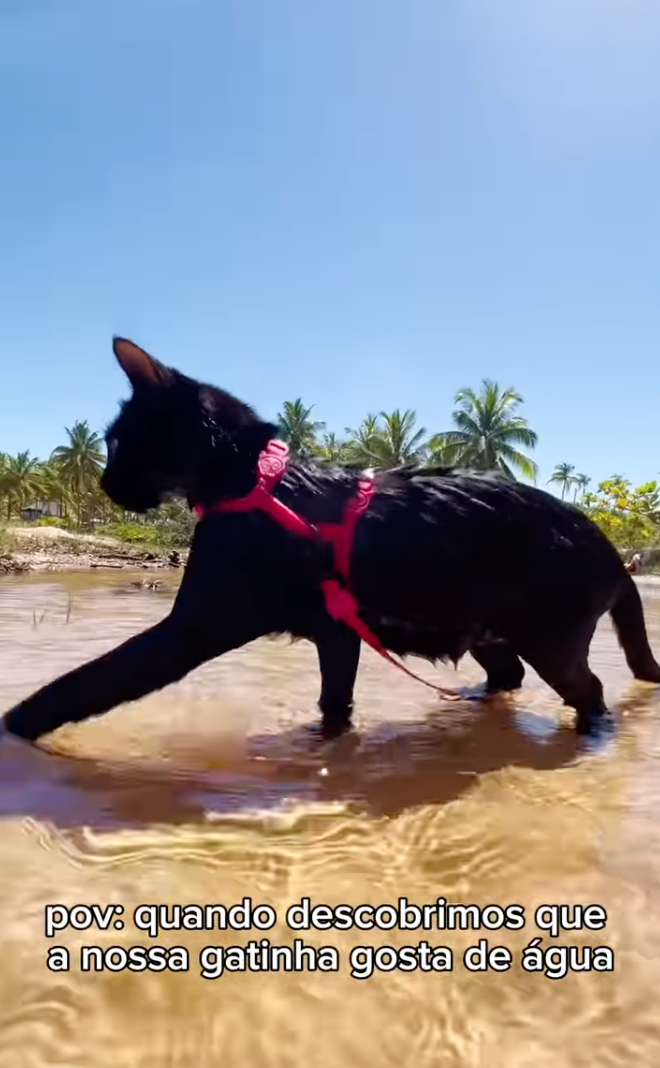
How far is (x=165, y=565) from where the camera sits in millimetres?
29516

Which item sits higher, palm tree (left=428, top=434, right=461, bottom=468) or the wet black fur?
palm tree (left=428, top=434, right=461, bottom=468)

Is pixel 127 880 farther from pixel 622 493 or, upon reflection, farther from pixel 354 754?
pixel 622 493

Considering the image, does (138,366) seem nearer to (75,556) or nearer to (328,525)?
(328,525)

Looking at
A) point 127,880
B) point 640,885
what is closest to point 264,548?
point 127,880

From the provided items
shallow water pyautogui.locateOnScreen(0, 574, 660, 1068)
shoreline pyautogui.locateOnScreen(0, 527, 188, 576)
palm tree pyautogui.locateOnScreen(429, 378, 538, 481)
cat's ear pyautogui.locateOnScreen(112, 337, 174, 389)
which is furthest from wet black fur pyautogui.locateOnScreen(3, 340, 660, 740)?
palm tree pyautogui.locateOnScreen(429, 378, 538, 481)

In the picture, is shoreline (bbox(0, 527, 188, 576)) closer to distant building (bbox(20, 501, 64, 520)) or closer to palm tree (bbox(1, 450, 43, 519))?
palm tree (bbox(1, 450, 43, 519))

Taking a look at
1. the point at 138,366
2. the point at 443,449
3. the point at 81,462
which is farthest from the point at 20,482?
the point at 138,366

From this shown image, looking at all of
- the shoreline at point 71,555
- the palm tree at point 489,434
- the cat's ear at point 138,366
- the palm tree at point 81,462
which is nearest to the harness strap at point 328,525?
the cat's ear at point 138,366

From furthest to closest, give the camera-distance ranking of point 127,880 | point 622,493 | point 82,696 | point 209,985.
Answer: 1. point 622,493
2. point 82,696
3. point 127,880
4. point 209,985

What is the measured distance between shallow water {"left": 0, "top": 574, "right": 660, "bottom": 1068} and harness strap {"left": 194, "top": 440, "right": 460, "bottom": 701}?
2.00ft

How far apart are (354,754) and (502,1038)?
2045 millimetres

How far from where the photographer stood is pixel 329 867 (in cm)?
230

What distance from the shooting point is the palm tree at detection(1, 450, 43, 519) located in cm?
5906

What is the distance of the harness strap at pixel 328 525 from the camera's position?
353cm
